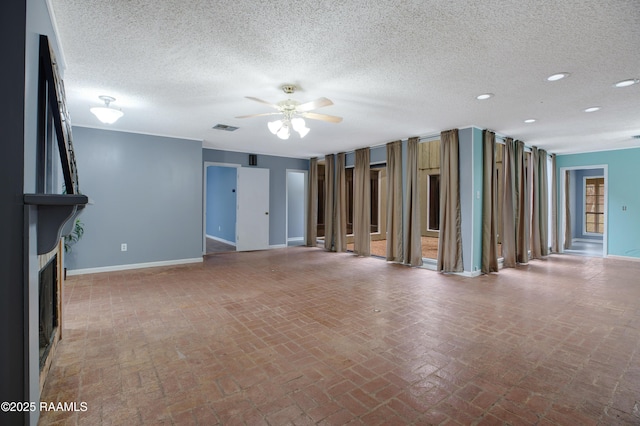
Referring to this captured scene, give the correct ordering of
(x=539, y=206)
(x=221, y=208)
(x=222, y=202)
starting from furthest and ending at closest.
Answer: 1. (x=221, y=208)
2. (x=222, y=202)
3. (x=539, y=206)

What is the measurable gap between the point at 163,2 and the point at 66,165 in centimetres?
130

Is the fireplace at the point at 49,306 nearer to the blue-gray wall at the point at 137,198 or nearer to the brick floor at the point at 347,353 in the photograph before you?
the brick floor at the point at 347,353

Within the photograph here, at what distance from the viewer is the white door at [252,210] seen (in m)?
7.96

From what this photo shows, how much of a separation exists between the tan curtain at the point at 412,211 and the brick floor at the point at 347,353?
1.37 m

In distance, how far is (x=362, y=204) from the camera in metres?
7.38

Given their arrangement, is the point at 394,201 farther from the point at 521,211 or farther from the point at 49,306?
the point at 49,306

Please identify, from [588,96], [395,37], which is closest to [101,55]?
[395,37]

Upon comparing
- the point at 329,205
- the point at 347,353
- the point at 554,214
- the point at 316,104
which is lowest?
the point at 347,353

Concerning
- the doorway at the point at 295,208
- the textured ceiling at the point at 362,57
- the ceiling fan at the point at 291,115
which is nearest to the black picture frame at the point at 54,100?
the textured ceiling at the point at 362,57

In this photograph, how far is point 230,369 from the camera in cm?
233

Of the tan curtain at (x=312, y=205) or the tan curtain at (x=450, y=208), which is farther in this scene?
the tan curtain at (x=312, y=205)

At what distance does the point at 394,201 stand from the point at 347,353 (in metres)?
4.39

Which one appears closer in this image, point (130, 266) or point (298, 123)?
point (298, 123)

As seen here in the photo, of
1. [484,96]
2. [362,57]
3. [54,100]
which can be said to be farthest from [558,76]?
[54,100]
